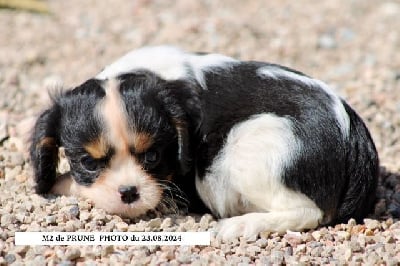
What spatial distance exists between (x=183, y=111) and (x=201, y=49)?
14.3ft

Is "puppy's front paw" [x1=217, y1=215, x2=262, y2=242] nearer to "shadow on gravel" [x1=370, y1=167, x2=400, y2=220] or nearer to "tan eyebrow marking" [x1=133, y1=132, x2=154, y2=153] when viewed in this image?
"tan eyebrow marking" [x1=133, y1=132, x2=154, y2=153]

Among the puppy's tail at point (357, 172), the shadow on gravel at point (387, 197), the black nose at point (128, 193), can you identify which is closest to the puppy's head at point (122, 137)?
the black nose at point (128, 193)

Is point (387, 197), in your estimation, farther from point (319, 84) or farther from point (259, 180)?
point (259, 180)

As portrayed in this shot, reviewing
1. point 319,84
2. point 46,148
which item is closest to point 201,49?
point 319,84

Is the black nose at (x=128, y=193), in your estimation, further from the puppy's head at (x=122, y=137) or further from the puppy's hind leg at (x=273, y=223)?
the puppy's hind leg at (x=273, y=223)

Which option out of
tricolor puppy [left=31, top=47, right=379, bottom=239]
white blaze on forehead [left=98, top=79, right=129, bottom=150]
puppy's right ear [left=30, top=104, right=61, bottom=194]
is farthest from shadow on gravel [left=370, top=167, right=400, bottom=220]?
puppy's right ear [left=30, top=104, right=61, bottom=194]

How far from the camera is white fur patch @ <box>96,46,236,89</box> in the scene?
19.9 ft

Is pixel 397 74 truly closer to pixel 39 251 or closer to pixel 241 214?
pixel 241 214

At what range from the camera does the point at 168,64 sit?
243 inches

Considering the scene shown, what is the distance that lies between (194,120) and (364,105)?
3.21 metres

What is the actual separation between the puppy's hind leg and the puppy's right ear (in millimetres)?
1351

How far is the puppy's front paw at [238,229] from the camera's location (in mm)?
5641

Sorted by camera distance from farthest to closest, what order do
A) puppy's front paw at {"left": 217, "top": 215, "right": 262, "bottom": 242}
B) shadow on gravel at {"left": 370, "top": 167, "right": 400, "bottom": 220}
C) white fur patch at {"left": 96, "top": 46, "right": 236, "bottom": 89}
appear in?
shadow on gravel at {"left": 370, "top": 167, "right": 400, "bottom": 220} → white fur patch at {"left": 96, "top": 46, "right": 236, "bottom": 89} → puppy's front paw at {"left": 217, "top": 215, "right": 262, "bottom": 242}

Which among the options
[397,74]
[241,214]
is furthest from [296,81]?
[397,74]
